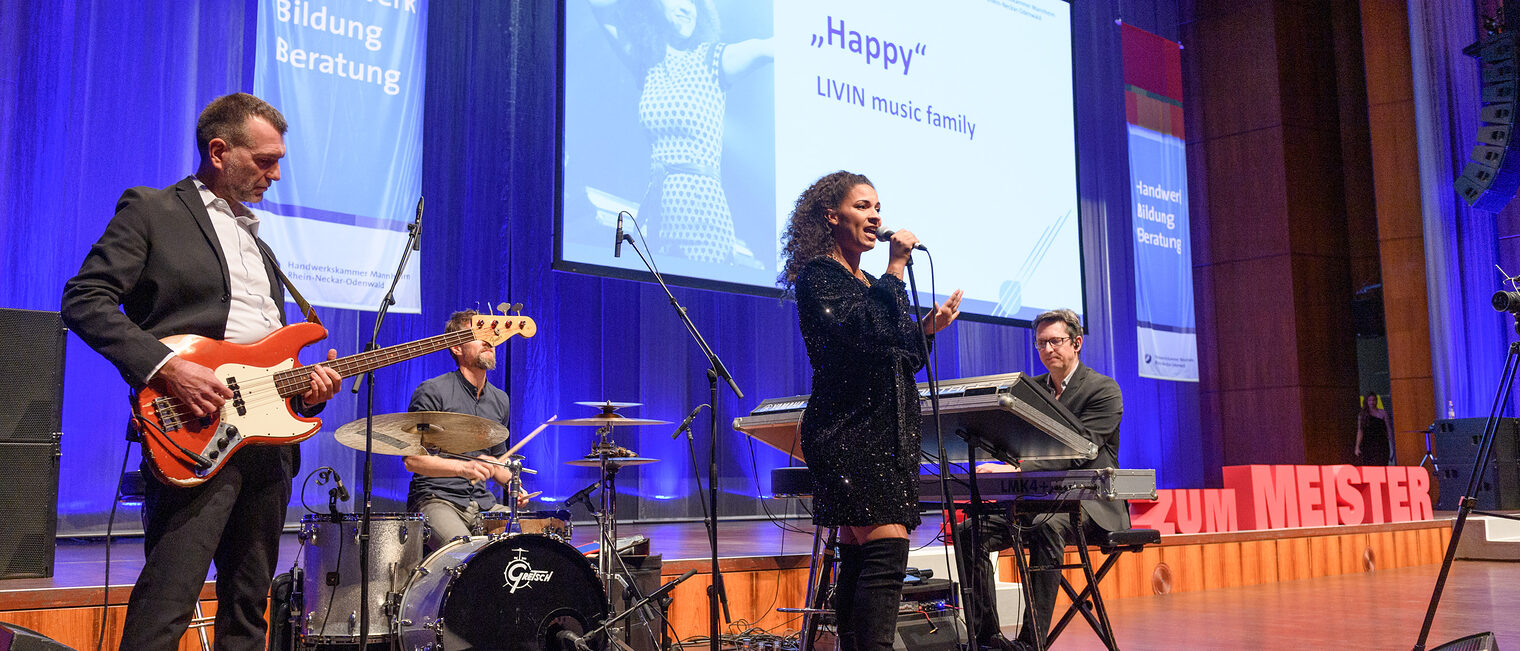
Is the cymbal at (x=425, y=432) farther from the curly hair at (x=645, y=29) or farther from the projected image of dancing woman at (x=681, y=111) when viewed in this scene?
the curly hair at (x=645, y=29)

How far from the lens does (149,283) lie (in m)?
2.35

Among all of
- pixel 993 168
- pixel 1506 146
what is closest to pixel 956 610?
pixel 993 168

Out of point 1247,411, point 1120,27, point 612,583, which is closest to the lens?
point 612,583

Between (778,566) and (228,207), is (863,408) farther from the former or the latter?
(778,566)

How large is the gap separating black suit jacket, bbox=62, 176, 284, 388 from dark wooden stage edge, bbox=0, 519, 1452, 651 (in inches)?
54.0

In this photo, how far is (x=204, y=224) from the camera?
2.41m

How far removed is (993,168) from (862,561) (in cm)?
687

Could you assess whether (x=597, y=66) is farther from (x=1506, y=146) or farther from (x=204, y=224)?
(x=1506, y=146)

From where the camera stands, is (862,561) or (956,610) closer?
(862,561)

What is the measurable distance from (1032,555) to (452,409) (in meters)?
2.37

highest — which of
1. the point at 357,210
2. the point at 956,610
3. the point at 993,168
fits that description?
the point at 993,168

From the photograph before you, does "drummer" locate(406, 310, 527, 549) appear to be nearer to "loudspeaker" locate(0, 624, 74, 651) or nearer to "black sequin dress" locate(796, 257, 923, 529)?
"black sequin dress" locate(796, 257, 923, 529)

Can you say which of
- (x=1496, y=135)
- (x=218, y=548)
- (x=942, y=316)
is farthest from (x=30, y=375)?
(x=1496, y=135)

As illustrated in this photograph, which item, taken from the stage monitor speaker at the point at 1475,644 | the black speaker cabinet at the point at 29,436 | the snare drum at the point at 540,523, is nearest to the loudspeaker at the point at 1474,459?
the stage monitor speaker at the point at 1475,644
